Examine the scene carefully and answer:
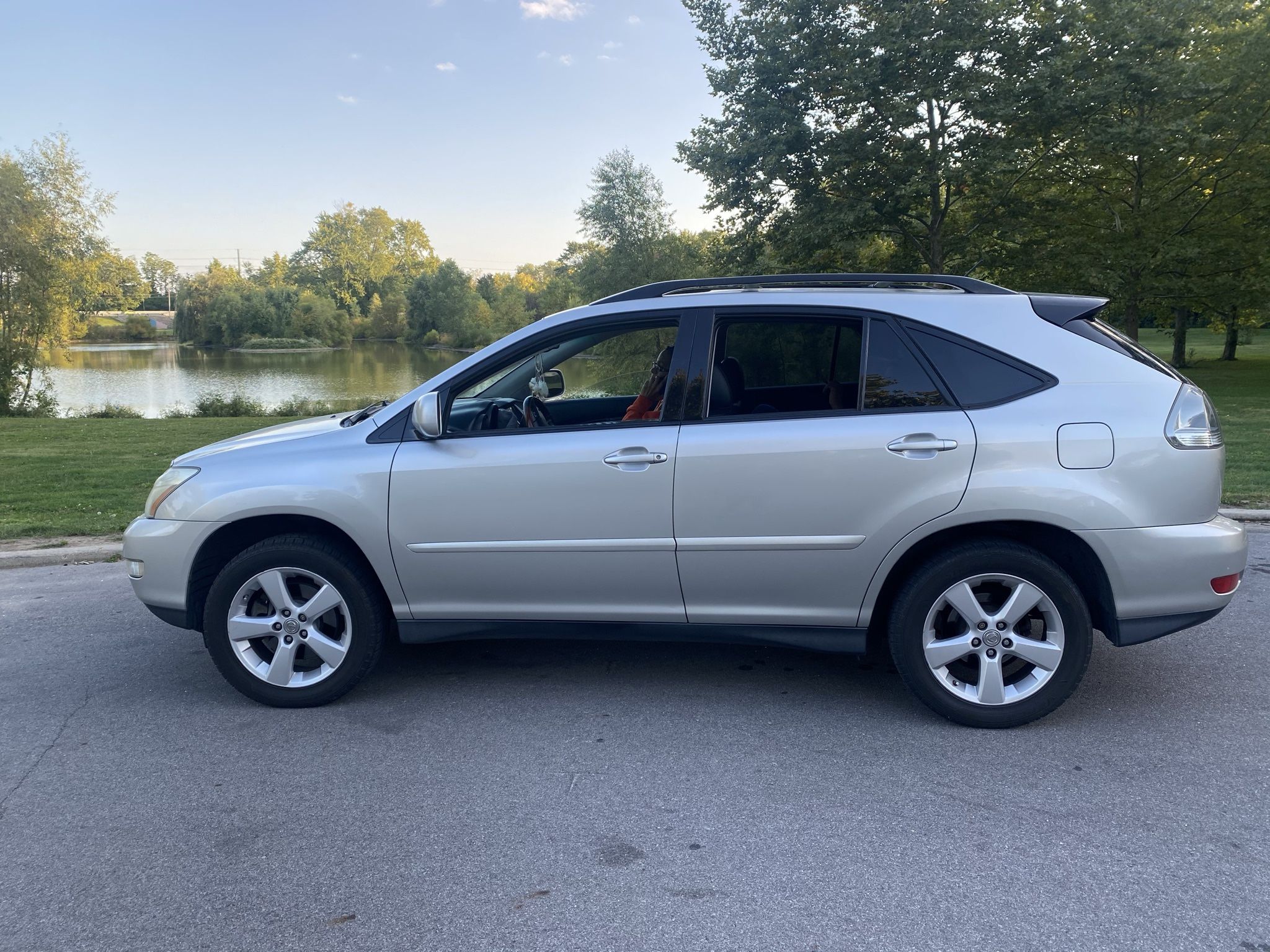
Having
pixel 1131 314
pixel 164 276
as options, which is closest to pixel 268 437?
pixel 1131 314

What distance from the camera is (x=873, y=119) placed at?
19516 millimetres

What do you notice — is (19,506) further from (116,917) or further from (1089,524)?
(1089,524)

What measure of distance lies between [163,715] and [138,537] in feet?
2.63

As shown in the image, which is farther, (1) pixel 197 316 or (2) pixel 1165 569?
(1) pixel 197 316

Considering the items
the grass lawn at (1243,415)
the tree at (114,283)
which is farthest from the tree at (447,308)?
the grass lawn at (1243,415)

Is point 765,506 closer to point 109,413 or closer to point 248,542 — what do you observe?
point 248,542

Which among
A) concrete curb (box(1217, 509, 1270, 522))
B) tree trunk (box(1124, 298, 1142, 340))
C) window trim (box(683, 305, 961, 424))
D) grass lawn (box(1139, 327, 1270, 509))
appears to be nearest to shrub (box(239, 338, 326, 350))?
grass lawn (box(1139, 327, 1270, 509))

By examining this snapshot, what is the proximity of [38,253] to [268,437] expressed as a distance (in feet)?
104

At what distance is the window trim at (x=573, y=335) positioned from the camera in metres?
3.77

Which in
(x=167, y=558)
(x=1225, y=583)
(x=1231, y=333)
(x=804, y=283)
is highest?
(x=1231, y=333)

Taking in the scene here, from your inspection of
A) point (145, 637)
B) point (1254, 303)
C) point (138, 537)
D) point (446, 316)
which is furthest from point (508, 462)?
point (446, 316)

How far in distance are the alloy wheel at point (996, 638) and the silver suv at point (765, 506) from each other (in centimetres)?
1

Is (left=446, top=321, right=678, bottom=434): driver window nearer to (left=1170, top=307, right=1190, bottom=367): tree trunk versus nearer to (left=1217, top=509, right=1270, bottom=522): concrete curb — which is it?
(left=1217, top=509, right=1270, bottom=522): concrete curb

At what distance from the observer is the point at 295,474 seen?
388 centimetres
